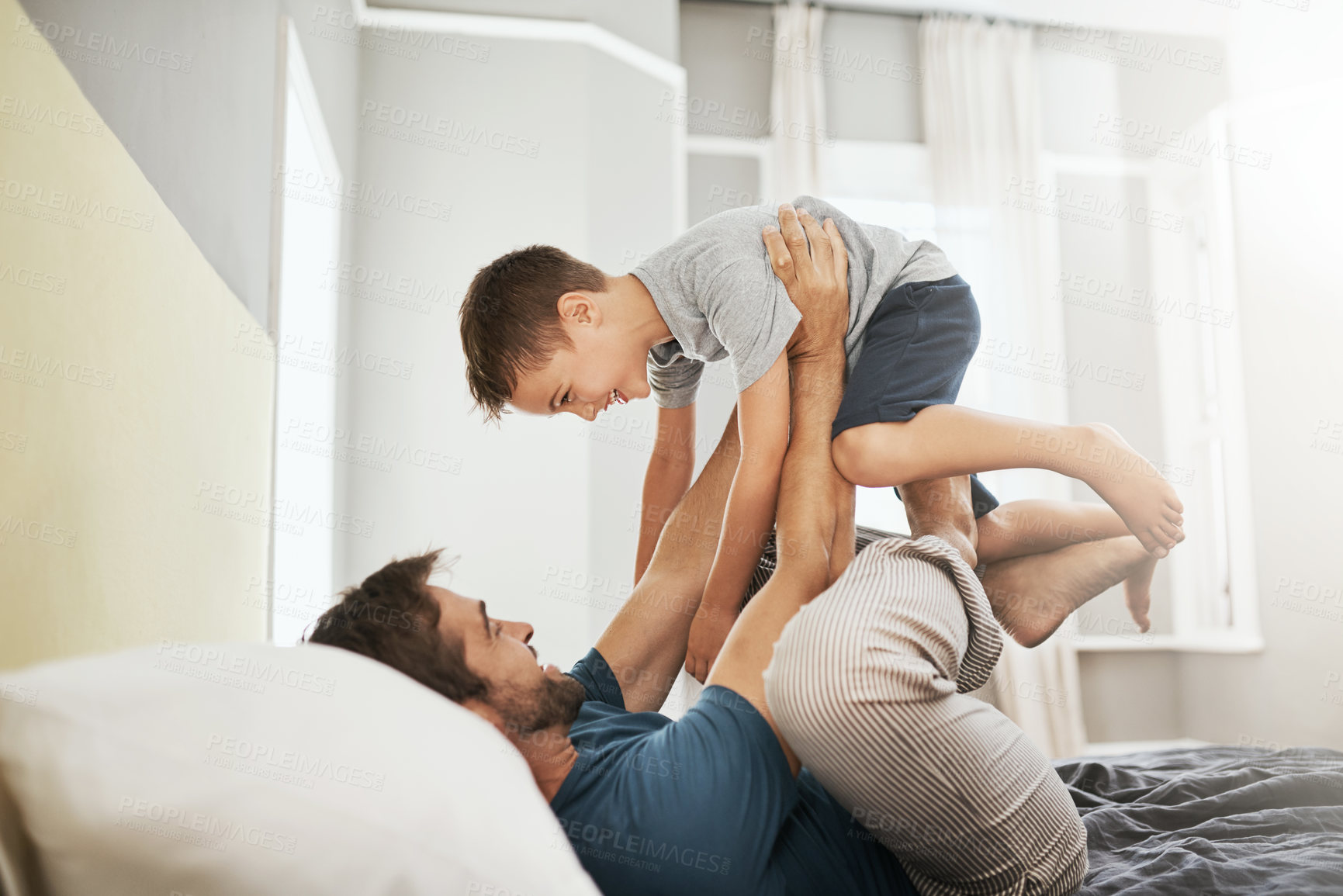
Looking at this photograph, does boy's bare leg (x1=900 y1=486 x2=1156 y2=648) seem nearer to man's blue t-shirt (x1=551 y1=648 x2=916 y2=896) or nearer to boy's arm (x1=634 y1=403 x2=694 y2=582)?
boy's arm (x1=634 y1=403 x2=694 y2=582)

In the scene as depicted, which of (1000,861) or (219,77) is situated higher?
(219,77)

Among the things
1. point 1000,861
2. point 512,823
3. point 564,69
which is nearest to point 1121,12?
point 564,69

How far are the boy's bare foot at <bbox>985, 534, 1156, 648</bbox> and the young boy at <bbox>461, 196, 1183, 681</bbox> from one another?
32 mm

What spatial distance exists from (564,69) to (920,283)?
7.96ft

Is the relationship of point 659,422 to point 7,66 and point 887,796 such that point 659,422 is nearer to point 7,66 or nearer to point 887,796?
point 887,796

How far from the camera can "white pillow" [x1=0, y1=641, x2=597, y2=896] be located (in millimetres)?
556

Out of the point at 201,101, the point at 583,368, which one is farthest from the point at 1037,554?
the point at 201,101

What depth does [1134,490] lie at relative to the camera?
54.1 inches

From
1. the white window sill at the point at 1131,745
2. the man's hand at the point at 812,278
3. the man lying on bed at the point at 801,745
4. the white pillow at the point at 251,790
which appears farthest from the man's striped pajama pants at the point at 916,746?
the white window sill at the point at 1131,745

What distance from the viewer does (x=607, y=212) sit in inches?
132

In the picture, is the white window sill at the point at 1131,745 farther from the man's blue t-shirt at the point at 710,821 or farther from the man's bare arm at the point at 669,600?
the man's blue t-shirt at the point at 710,821

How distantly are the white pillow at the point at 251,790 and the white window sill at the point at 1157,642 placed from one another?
12.3 feet

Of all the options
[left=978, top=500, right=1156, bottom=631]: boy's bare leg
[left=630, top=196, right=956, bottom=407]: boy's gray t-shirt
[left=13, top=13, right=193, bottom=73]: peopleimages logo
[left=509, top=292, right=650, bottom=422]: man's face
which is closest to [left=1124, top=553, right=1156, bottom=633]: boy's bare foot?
[left=978, top=500, right=1156, bottom=631]: boy's bare leg

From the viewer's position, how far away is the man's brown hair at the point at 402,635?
88 cm
